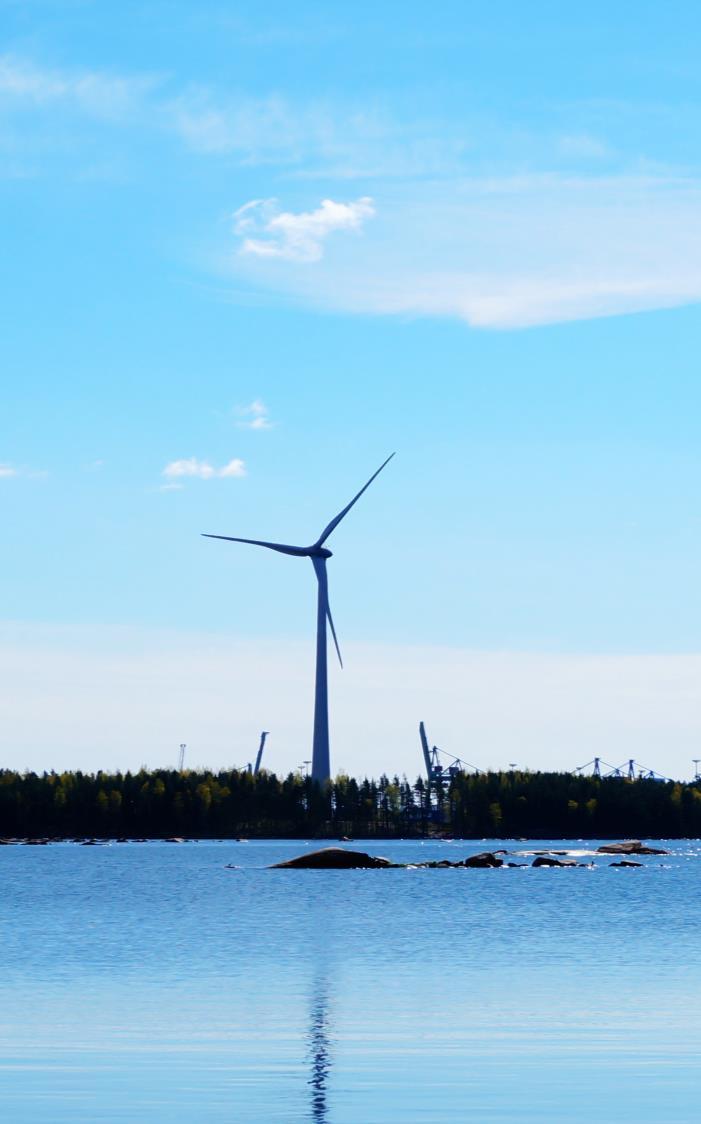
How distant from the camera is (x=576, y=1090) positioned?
3397 cm

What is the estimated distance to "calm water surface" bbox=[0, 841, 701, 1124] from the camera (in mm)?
32750

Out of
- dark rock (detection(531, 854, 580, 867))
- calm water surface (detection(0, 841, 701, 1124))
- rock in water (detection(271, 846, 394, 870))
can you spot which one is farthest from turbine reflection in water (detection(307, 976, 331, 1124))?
dark rock (detection(531, 854, 580, 867))

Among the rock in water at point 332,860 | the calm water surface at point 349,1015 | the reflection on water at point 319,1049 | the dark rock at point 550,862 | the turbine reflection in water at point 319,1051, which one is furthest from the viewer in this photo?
the dark rock at point 550,862

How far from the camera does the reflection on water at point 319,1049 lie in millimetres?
32156

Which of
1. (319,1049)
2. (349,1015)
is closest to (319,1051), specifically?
(319,1049)

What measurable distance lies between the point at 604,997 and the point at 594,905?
66.8m

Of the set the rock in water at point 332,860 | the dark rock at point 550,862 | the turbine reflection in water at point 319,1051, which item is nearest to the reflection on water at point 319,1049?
the turbine reflection in water at point 319,1051

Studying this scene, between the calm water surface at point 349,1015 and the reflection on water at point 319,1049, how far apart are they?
0.10 m

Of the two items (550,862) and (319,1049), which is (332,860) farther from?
(319,1049)

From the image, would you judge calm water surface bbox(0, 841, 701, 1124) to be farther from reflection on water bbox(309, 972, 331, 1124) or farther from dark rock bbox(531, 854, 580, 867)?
dark rock bbox(531, 854, 580, 867)

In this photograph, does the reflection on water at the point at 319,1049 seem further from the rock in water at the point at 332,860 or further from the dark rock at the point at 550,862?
the dark rock at the point at 550,862

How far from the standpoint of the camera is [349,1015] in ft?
162

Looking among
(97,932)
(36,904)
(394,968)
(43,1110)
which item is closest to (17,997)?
(394,968)

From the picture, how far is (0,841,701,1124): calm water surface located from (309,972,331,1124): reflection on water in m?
0.10
